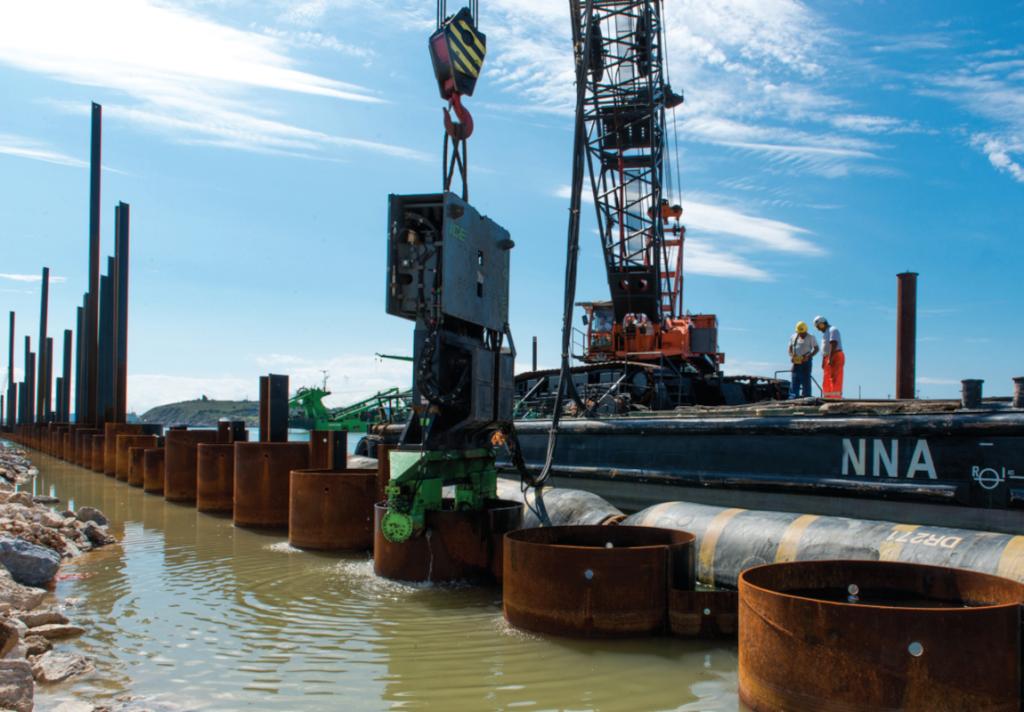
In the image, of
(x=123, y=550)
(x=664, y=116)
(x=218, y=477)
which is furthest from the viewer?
(x=664, y=116)

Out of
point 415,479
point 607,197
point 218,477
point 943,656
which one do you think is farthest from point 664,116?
point 943,656

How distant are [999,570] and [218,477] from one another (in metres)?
11.5

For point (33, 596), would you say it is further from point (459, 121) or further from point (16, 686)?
point (459, 121)

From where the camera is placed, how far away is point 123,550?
987 centimetres

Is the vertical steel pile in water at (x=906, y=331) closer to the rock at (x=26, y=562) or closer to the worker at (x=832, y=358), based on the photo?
the worker at (x=832, y=358)

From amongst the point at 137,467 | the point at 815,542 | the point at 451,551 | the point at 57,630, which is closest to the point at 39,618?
the point at 57,630

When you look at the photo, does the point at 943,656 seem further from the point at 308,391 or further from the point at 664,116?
the point at 308,391

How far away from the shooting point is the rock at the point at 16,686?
4.00 m

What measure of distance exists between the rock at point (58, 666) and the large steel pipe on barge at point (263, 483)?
20.8 feet

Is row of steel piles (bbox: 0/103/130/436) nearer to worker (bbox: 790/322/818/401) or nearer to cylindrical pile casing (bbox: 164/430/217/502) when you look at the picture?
cylindrical pile casing (bbox: 164/430/217/502)

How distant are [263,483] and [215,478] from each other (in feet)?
7.87

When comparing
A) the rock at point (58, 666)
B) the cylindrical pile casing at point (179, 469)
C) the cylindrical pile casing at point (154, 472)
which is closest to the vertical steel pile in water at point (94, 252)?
the cylindrical pile casing at point (154, 472)

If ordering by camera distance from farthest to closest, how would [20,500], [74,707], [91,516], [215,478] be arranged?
[215,478] → [20,500] → [91,516] → [74,707]

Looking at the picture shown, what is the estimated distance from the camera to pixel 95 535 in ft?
33.6
